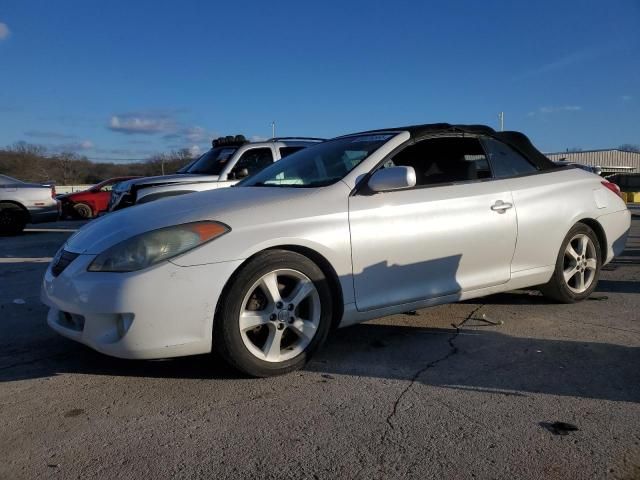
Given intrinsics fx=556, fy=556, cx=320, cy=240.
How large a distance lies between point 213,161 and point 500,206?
581cm

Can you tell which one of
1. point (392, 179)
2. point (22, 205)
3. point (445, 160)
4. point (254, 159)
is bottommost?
point (392, 179)

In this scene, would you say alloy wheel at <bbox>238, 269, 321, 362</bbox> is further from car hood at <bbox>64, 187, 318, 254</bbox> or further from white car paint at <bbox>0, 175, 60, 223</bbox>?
white car paint at <bbox>0, 175, 60, 223</bbox>

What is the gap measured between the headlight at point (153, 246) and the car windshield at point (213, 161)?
5.56 meters

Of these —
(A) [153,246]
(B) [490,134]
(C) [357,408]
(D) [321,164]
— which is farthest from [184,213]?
(B) [490,134]

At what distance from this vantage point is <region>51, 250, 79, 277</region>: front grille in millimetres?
3432

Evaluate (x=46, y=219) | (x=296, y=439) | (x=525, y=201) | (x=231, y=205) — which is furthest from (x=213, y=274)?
(x=46, y=219)

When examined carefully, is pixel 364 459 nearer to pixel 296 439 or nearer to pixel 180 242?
pixel 296 439

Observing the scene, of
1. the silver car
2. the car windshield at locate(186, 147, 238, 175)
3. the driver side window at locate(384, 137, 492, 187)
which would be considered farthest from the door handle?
the silver car

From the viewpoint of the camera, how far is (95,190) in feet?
68.8

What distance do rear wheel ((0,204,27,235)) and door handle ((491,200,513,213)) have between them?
12.0 meters

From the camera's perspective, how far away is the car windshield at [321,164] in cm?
405

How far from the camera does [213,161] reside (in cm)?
911

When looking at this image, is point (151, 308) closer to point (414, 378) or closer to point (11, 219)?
point (414, 378)

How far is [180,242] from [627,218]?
173 inches
